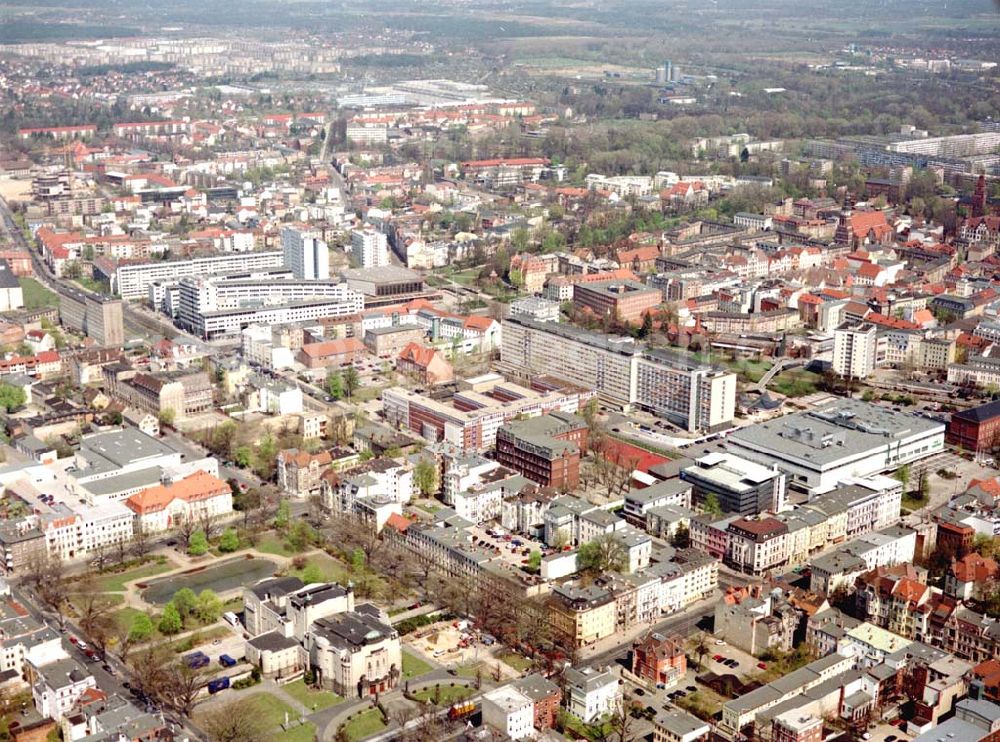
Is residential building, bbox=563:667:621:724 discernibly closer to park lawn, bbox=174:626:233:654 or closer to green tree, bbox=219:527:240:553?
park lawn, bbox=174:626:233:654

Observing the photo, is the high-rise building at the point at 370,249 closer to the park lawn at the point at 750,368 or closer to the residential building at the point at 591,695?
the park lawn at the point at 750,368

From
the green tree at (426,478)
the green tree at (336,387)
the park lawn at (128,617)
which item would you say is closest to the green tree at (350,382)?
the green tree at (336,387)

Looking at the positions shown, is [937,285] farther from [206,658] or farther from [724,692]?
[206,658]

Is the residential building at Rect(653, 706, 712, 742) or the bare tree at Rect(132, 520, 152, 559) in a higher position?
the residential building at Rect(653, 706, 712, 742)

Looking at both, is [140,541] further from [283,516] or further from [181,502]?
[283,516]

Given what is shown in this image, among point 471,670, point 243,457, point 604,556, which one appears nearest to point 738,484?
point 604,556

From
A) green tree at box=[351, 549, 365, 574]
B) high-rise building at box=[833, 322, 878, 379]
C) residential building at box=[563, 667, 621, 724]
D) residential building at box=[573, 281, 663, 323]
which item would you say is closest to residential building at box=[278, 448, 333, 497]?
green tree at box=[351, 549, 365, 574]
